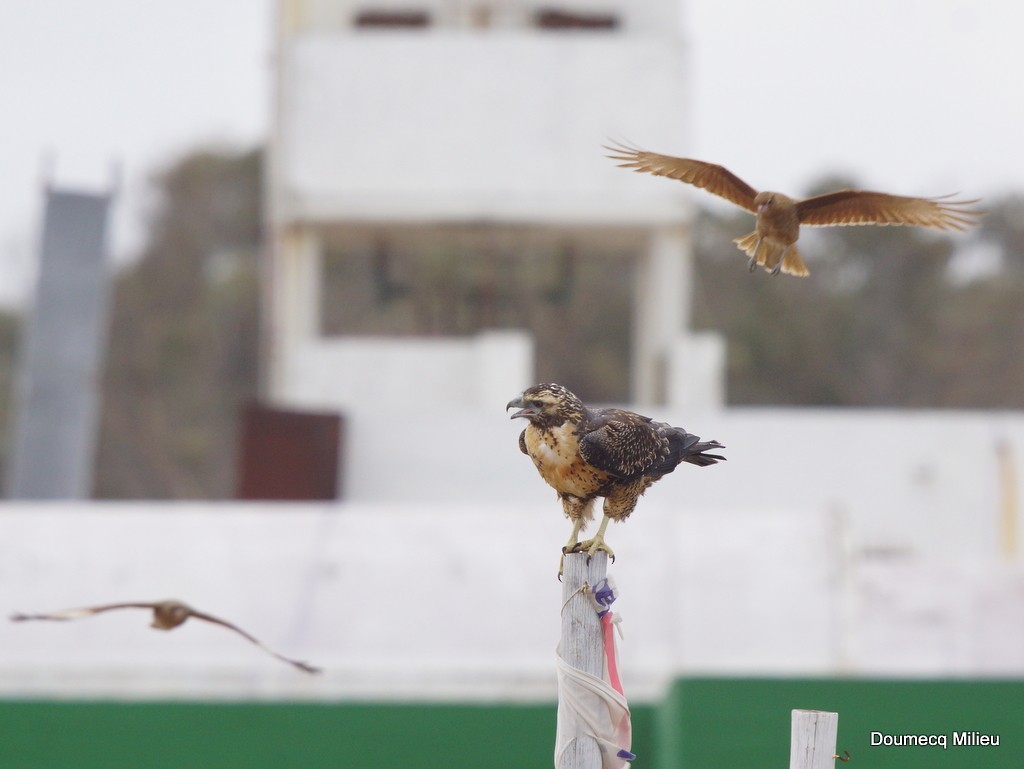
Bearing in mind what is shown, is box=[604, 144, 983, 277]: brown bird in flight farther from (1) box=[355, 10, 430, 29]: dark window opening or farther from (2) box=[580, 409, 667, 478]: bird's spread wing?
(1) box=[355, 10, 430, 29]: dark window opening

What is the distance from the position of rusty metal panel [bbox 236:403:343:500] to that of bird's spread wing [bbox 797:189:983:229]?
813 centimetres

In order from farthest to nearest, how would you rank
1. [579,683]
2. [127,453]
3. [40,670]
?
[127,453] → [40,670] → [579,683]

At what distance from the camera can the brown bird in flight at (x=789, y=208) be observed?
6.34 ft

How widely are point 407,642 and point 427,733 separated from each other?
2.61 feet

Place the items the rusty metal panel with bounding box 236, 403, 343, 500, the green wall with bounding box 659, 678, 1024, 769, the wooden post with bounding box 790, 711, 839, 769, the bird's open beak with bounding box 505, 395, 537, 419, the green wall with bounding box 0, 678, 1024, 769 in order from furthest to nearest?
1. the rusty metal panel with bounding box 236, 403, 343, 500
2. the green wall with bounding box 0, 678, 1024, 769
3. the green wall with bounding box 659, 678, 1024, 769
4. the wooden post with bounding box 790, 711, 839, 769
5. the bird's open beak with bounding box 505, 395, 537, 419

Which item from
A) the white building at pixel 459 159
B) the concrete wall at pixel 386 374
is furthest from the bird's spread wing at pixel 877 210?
the concrete wall at pixel 386 374

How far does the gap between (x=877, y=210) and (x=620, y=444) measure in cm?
49

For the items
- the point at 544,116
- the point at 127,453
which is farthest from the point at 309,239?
the point at 127,453

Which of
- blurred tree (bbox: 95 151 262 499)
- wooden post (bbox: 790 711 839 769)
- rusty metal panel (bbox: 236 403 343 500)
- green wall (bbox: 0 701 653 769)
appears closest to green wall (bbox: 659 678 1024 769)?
green wall (bbox: 0 701 653 769)

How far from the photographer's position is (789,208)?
6.35ft

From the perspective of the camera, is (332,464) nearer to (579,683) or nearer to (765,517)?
(765,517)

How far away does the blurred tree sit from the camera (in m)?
30.8

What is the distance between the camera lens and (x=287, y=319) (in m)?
12.3

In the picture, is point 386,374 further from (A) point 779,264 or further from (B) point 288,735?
(A) point 779,264
